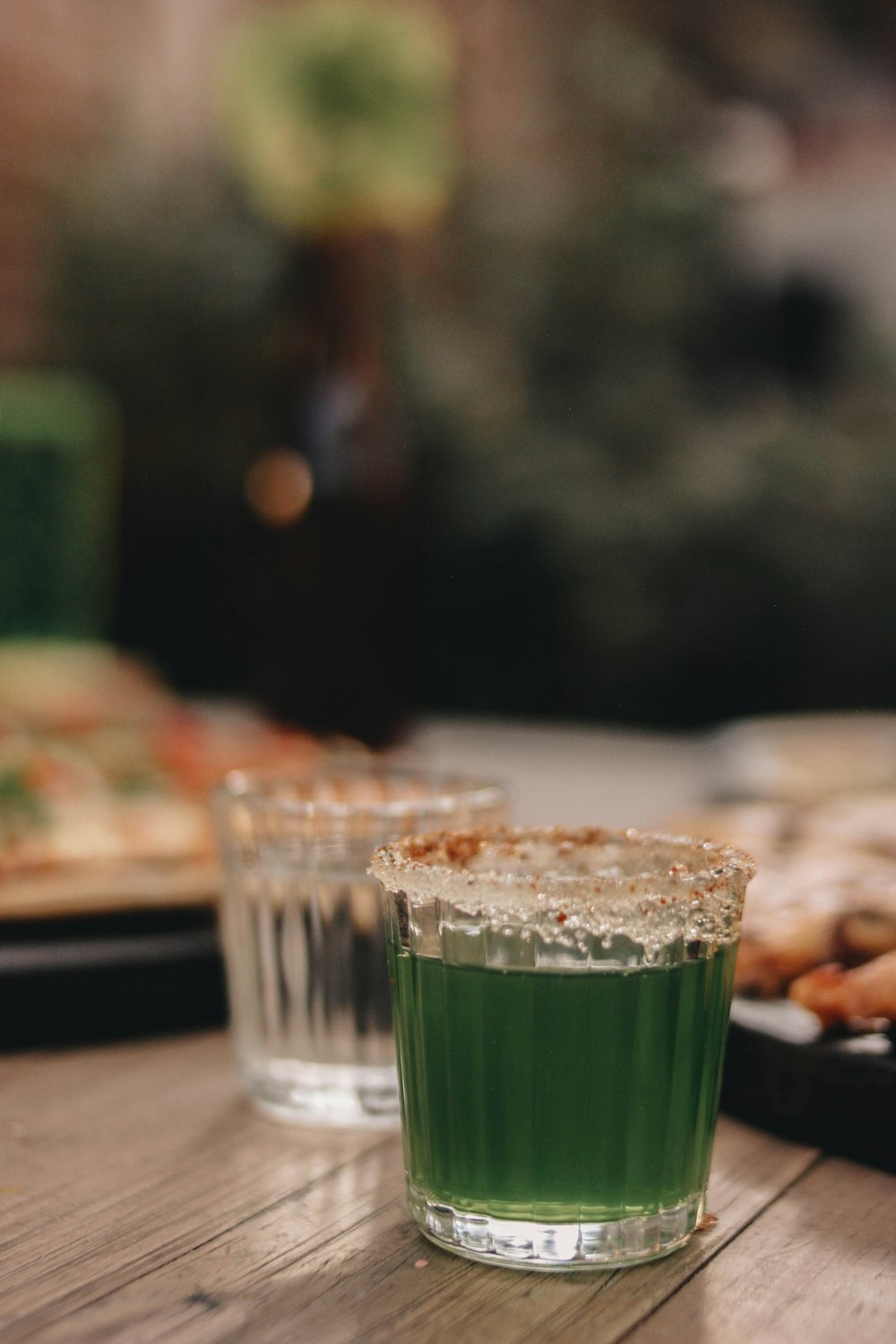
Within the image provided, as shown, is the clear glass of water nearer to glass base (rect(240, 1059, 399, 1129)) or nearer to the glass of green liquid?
glass base (rect(240, 1059, 399, 1129))

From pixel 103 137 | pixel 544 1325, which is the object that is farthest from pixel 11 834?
pixel 103 137

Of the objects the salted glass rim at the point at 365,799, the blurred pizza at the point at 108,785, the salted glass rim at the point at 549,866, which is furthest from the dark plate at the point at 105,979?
the salted glass rim at the point at 549,866

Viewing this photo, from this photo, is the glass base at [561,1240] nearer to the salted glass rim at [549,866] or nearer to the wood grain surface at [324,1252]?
the wood grain surface at [324,1252]

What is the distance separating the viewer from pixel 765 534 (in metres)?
3.73

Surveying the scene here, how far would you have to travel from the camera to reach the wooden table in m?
0.56

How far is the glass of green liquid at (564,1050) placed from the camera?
1.94 feet

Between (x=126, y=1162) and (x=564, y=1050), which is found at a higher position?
(x=564, y=1050)

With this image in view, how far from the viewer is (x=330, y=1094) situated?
832 millimetres

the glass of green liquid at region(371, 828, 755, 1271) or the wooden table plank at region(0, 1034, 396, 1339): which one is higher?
the glass of green liquid at region(371, 828, 755, 1271)

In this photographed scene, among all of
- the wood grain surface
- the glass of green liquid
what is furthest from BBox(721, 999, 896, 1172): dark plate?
the glass of green liquid

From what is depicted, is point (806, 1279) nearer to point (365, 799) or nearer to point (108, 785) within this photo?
point (365, 799)

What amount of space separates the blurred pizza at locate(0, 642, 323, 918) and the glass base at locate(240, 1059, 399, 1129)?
0.24 m

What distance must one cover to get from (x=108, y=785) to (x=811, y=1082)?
3.85ft

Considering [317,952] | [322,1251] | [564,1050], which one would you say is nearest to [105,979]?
[317,952]
